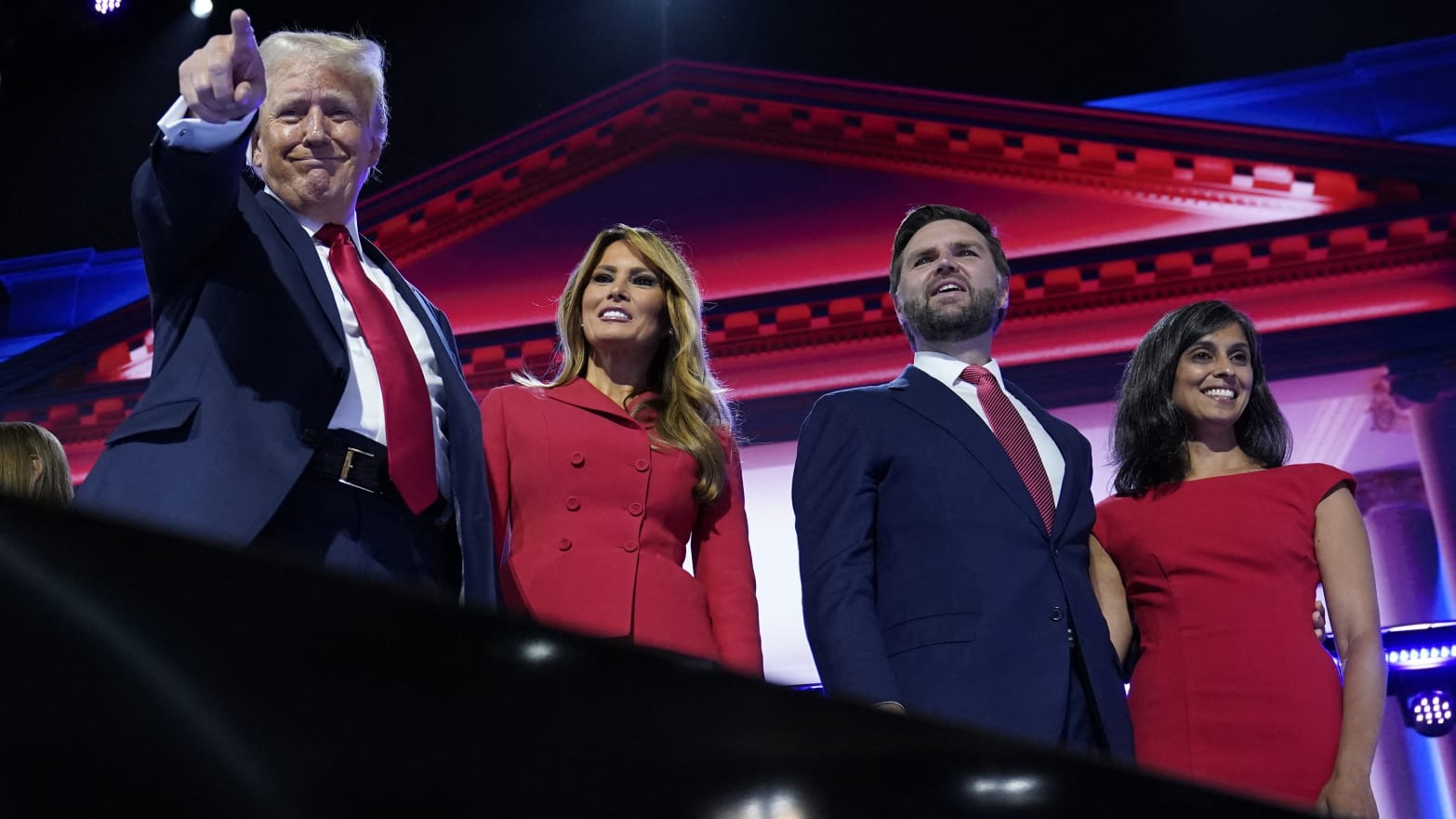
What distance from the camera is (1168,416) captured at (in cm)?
252

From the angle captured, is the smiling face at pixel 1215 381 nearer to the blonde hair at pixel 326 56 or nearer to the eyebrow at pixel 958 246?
the eyebrow at pixel 958 246

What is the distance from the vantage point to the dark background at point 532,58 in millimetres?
5172

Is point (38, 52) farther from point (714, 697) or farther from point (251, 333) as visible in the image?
point (714, 697)

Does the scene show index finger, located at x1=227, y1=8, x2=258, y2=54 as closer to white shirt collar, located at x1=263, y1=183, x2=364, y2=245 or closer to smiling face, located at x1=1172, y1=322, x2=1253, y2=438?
white shirt collar, located at x1=263, y1=183, x2=364, y2=245

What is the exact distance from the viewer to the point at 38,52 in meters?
5.28

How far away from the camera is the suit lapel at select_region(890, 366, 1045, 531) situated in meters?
2.21

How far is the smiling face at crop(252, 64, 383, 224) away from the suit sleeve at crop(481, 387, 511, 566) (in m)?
0.37

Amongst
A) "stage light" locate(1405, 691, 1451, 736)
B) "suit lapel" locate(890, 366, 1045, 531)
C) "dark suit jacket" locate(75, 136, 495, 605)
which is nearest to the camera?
"dark suit jacket" locate(75, 136, 495, 605)

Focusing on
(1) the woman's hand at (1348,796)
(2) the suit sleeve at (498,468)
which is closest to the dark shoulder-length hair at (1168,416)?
(1) the woman's hand at (1348,796)

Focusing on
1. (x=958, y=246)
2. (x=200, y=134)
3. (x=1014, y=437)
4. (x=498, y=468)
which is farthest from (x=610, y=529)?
(x=958, y=246)

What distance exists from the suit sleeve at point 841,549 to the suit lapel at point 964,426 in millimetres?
111

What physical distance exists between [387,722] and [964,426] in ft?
6.05

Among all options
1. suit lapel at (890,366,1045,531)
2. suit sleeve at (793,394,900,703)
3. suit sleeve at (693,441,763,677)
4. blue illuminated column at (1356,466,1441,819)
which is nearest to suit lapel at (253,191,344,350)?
suit sleeve at (693,441,763,677)

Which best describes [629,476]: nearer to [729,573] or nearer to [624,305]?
[729,573]
